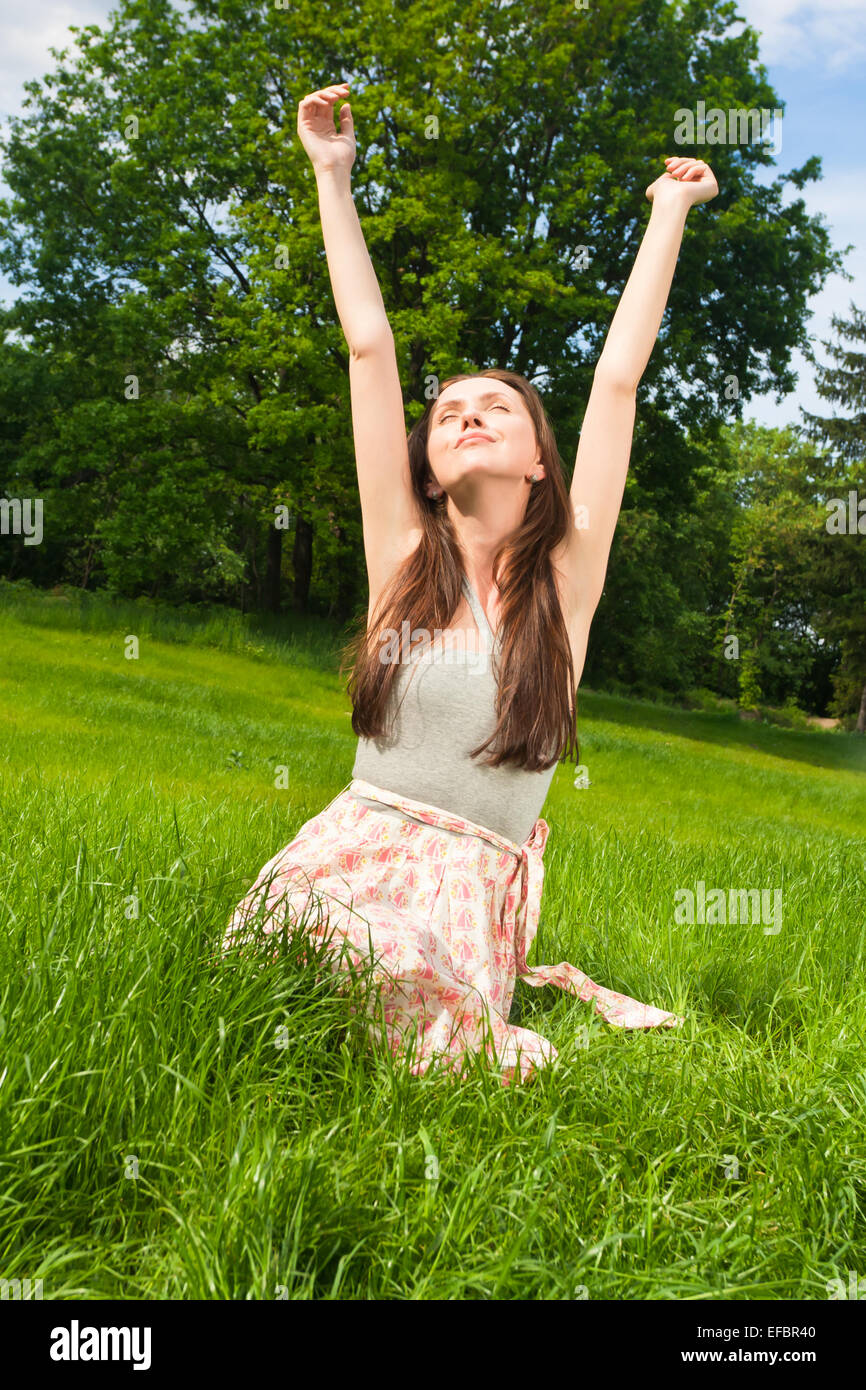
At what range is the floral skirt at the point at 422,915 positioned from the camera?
87.4 inches

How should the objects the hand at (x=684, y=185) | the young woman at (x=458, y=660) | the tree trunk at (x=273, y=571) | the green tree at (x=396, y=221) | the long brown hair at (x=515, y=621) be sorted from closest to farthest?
the young woman at (x=458, y=660) < the long brown hair at (x=515, y=621) < the hand at (x=684, y=185) < the green tree at (x=396, y=221) < the tree trunk at (x=273, y=571)

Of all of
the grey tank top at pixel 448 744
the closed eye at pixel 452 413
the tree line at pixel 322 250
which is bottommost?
the grey tank top at pixel 448 744

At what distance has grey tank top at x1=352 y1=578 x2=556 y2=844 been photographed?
2510mm

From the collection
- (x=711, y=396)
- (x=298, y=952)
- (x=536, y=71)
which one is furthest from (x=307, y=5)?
(x=298, y=952)

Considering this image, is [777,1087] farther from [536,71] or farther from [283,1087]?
[536,71]

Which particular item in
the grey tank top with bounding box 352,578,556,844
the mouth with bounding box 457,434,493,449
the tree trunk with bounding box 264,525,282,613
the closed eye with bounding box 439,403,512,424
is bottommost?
the grey tank top with bounding box 352,578,556,844

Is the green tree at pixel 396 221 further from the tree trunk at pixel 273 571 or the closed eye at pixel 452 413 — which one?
the closed eye at pixel 452 413

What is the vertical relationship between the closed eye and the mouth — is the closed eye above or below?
above

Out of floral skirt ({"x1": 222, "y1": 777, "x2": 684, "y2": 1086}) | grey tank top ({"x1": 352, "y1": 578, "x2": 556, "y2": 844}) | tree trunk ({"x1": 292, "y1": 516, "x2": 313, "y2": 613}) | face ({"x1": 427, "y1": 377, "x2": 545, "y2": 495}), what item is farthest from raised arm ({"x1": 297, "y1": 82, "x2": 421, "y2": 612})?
tree trunk ({"x1": 292, "y1": 516, "x2": 313, "y2": 613})

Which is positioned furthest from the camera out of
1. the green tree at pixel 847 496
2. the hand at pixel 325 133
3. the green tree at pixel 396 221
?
the green tree at pixel 847 496

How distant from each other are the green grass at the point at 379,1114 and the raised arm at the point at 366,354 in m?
1.04

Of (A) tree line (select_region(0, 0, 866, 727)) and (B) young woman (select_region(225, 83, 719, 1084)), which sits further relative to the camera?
(A) tree line (select_region(0, 0, 866, 727))

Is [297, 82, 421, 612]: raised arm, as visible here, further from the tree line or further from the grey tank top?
the tree line

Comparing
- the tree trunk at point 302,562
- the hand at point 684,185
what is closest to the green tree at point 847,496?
the tree trunk at point 302,562
